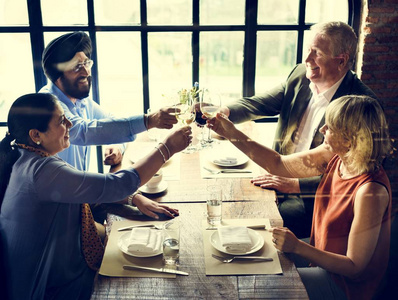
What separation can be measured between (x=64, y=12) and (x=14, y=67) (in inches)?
23.3

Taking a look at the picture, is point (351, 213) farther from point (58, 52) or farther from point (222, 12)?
point (222, 12)

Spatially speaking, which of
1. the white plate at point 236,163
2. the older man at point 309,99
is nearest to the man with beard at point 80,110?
the white plate at point 236,163

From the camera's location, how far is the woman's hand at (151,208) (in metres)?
1.79

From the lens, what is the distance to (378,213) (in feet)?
5.13

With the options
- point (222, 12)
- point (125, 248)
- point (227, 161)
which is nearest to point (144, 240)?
point (125, 248)

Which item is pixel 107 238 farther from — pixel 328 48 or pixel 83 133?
pixel 328 48

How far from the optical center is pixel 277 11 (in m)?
3.33

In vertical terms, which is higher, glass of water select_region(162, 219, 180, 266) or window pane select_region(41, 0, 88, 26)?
window pane select_region(41, 0, 88, 26)

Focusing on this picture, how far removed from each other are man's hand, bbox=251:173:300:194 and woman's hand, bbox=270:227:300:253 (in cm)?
53

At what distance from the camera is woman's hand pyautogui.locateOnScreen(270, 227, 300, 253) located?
1.53 metres

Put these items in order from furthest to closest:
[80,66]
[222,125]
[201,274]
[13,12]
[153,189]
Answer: [13,12]
[80,66]
[222,125]
[153,189]
[201,274]

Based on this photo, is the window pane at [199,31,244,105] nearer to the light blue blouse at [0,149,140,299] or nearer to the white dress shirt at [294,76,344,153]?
the white dress shirt at [294,76,344,153]

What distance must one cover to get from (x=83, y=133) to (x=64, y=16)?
1.29 meters

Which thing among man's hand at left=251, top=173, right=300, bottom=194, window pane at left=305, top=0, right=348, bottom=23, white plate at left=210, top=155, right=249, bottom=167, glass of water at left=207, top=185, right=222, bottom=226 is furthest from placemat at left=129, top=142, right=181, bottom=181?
window pane at left=305, top=0, right=348, bottom=23
